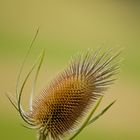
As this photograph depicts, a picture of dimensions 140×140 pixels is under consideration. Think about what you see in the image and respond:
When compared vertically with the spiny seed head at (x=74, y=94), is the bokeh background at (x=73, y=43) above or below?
below

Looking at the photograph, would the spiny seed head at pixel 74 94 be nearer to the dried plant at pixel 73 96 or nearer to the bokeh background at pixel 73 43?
the dried plant at pixel 73 96

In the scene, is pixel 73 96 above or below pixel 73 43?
above

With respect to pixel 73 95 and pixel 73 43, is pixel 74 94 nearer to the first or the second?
pixel 73 95

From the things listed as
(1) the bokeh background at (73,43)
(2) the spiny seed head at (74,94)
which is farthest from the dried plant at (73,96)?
(1) the bokeh background at (73,43)

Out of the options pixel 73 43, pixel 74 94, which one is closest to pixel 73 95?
pixel 74 94

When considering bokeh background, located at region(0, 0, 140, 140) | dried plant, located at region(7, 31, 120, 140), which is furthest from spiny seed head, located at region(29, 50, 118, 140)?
bokeh background, located at region(0, 0, 140, 140)

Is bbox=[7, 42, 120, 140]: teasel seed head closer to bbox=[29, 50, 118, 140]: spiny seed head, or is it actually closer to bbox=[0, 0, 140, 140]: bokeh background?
bbox=[29, 50, 118, 140]: spiny seed head

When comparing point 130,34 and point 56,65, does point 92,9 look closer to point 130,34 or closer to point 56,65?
point 130,34
